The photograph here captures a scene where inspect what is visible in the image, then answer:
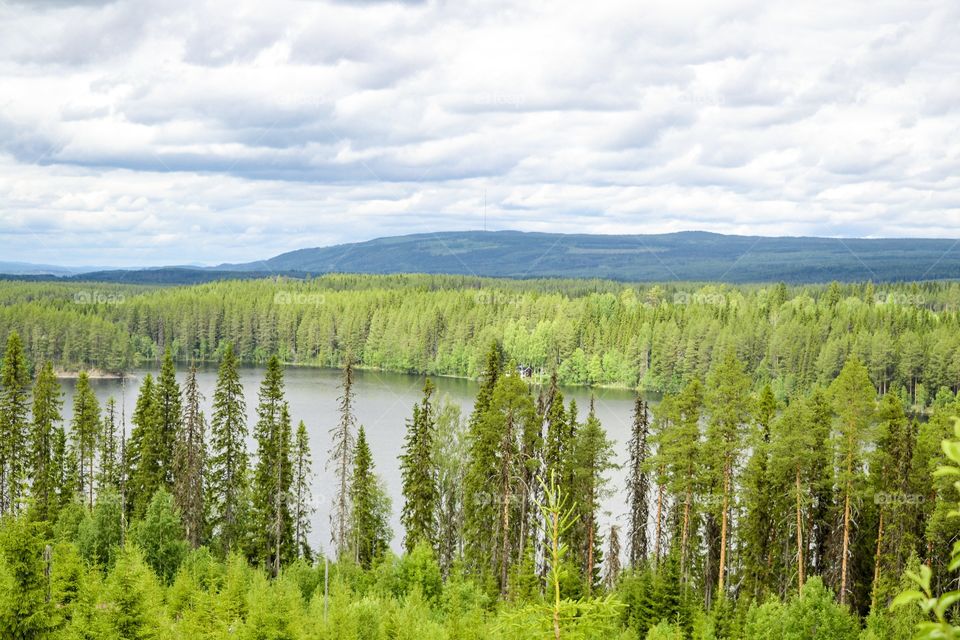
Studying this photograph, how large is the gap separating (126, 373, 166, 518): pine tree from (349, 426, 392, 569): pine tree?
35.9 feet

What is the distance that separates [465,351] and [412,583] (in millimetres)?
108114

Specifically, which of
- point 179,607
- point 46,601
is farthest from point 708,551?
point 46,601

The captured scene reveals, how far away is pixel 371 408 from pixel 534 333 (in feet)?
180

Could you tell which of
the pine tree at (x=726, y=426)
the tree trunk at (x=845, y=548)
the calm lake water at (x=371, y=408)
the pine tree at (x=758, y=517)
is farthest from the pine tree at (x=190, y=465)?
the tree trunk at (x=845, y=548)

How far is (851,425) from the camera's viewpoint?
33812 millimetres

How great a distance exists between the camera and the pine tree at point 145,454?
4591 centimetres

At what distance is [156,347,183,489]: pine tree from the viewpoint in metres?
46.6

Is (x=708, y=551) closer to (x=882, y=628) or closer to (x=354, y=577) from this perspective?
(x=882, y=628)

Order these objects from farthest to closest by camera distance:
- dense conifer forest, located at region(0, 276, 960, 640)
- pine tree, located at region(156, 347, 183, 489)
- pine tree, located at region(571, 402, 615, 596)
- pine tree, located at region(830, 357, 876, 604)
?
pine tree, located at region(156, 347, 183, 489) < pine tree, located at region(571, 402, 615, 596) < pine tree, located at region(830, 357, 876, 604) < dense conifer forest, located at region(0, 276, 960, 640)

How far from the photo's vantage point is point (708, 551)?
39.1 m

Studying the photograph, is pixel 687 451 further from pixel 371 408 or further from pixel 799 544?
pixel 371 408

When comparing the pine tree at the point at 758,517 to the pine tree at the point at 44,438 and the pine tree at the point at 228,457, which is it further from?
the pine tree at the point at 44,438

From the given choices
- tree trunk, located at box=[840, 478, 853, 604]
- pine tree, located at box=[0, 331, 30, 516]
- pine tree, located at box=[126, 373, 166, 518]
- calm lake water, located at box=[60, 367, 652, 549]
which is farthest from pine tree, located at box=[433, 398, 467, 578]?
pine tree, located at box=[0, 331, 30, 516]

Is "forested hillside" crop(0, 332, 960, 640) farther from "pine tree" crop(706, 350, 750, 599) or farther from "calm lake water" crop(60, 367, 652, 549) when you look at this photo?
"calm lake water" crop(60, 367, 652, 549)
